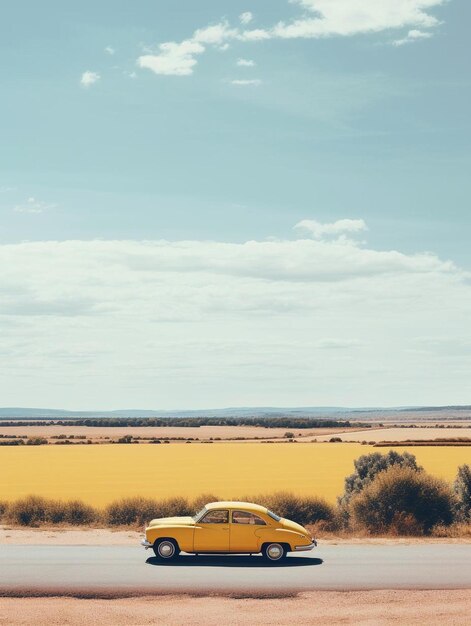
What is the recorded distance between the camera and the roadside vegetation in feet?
99.2

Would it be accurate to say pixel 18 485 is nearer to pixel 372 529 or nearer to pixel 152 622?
pixel 372 529

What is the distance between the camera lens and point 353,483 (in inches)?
1479

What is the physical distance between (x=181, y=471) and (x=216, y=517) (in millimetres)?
45937

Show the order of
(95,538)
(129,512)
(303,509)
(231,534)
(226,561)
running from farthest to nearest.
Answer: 1. (129,512)
2. (303,509)
3. (95,538)
4. (226,561)
5. (231,534)

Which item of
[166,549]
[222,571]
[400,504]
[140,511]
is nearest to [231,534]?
[222,571]

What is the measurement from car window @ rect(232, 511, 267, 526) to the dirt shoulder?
19.2 ft

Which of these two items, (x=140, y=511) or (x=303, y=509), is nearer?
(x=303, y=509)

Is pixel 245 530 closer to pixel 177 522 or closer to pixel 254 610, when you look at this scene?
pixel 177 522

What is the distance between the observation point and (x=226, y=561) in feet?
73.7

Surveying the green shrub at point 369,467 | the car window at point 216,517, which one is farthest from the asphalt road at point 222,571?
the green shrub at point 369,467

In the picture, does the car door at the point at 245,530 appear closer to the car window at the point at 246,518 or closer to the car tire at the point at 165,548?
the car window at the point at 246,518

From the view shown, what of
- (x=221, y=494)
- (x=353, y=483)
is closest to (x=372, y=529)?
(x=353, y=483)

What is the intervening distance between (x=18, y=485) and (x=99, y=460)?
2741 centimetres

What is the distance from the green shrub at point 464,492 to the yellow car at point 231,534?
12304 millimetres
